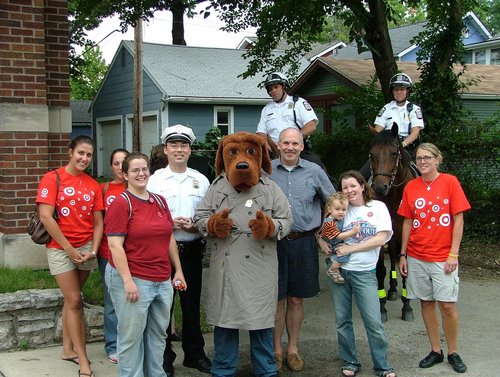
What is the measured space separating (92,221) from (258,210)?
1454 millimetres

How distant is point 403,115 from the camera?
7344 mm

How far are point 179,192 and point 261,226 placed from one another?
35.1 inches

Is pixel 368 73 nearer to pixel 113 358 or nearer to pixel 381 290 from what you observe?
pixel 381 290

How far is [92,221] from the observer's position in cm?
481

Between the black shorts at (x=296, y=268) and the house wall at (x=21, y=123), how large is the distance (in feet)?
10.4

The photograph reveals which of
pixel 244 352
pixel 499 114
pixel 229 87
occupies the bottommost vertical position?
pixel 244 352

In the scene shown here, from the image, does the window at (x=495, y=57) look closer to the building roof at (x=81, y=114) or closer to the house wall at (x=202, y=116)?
the house wall at (x=202, y=116)

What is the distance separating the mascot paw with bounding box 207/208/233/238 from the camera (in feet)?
13.8

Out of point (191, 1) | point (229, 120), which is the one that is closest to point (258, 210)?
point (191, 1)

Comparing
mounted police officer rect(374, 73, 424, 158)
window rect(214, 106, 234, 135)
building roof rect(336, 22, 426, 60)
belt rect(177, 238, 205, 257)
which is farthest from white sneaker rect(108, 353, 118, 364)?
building roof rect(336, 22, 426, 60)

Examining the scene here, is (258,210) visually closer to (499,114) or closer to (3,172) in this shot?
(3,172)

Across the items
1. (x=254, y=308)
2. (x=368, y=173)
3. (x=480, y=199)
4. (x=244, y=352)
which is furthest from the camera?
(x=480, y=199)

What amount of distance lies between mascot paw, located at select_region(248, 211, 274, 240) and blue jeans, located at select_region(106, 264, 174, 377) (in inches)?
29.6

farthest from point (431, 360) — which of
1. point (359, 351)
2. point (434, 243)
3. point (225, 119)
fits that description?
point (225, 119)
